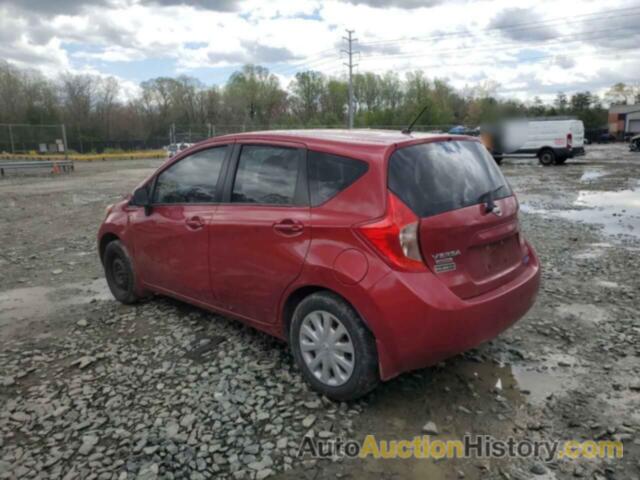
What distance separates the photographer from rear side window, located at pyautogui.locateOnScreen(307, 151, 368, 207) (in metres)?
3.13

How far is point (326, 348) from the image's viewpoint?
10.5 feet

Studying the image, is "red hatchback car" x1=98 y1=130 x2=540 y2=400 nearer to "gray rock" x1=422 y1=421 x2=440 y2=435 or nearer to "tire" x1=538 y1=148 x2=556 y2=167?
"gray rock" x1=422 y1=421 x2=440 y2=435

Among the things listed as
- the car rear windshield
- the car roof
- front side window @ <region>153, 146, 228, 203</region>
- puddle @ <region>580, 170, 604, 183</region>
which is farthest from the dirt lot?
puddle @ <region>580, 170, 604, 183</region>

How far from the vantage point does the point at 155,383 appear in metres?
3.54

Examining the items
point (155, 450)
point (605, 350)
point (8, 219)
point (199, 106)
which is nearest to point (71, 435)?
point (155, 450)

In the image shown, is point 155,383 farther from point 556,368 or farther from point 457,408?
point 556,368

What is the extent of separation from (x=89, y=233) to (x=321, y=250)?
24.5 feet

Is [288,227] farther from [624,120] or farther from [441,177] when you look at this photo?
[624,120]

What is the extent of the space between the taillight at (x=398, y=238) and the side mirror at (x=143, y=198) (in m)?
2.57

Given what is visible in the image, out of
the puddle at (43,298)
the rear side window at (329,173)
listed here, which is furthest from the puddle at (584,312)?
the puddle at (43,298)

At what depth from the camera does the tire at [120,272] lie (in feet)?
16.4

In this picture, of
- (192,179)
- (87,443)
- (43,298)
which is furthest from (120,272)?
(87,443)

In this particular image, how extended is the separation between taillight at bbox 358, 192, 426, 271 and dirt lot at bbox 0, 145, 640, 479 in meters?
1.02

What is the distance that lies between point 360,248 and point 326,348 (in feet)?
2.39
